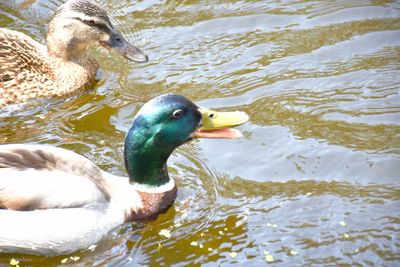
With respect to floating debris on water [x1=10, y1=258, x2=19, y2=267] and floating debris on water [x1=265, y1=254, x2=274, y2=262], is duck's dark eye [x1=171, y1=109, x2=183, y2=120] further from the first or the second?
floating debris on water [x1=10, y1=258, x2=19, y2=267]

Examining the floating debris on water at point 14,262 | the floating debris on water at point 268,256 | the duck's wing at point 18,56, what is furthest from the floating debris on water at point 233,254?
the duck's wing at point 18,56

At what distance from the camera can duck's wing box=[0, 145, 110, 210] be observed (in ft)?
21.0

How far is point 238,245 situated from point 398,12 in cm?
441

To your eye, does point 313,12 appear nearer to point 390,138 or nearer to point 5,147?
point 390,138

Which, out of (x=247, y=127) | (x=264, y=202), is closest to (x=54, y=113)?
(x=247, y=127)

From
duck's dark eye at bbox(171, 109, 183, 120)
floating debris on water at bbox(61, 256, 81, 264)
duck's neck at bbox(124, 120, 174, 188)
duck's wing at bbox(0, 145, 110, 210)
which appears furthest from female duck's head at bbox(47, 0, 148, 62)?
floating debris on water at bbox(61, 256, 81, 264)

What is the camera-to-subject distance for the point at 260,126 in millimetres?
8117

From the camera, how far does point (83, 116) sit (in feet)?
28.2

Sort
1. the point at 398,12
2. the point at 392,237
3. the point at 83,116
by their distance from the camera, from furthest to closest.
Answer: the point at 398,12 → the point at 83,116 → the point at 392,237

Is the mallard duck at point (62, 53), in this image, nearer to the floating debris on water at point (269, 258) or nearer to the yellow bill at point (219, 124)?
the yellow bill at point (219, 124)

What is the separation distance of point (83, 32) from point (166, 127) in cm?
291

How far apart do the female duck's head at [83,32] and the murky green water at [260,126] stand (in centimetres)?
38

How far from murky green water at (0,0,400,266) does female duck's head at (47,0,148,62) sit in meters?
0.38

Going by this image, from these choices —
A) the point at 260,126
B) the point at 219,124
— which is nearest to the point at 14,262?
the point at 219,124
